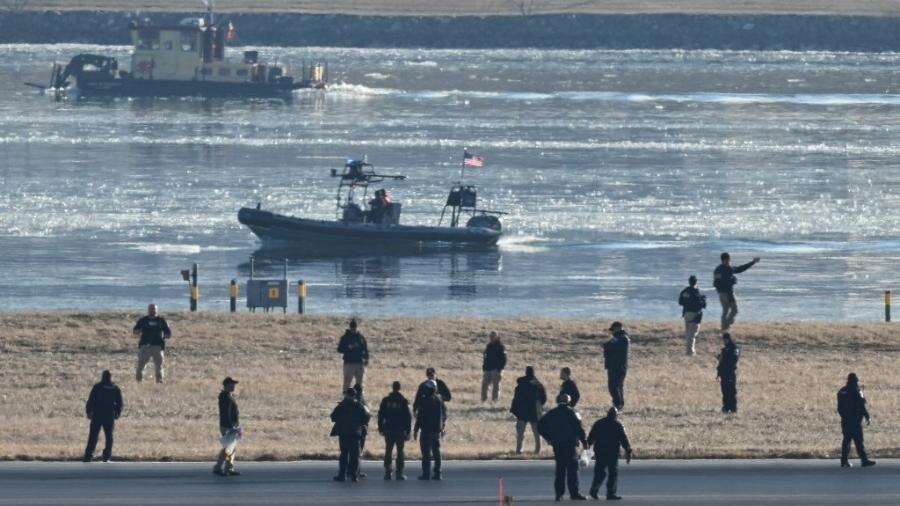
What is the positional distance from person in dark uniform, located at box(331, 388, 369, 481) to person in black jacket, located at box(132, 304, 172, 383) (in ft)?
26.6

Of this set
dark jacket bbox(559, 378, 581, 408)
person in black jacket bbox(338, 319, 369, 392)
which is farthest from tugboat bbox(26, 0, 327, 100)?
dark jacket bbox(559, 378, 581, 408)

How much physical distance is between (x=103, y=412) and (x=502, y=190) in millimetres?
54382

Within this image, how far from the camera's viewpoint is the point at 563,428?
2133cm

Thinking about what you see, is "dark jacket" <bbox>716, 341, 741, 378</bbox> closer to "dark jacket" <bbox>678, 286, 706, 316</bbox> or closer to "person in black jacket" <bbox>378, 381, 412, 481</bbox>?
"dark jacket" <bbox>678, 286, 706, 316</bbox>

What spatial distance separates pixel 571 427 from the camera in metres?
21.3

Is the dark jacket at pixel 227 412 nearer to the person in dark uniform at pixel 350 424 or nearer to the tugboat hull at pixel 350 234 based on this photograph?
the person in dark uniform at pixel 350 424

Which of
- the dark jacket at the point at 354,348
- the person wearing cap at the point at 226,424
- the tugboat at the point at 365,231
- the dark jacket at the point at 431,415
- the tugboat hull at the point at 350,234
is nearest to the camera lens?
the dark jacket at the point at 431,415

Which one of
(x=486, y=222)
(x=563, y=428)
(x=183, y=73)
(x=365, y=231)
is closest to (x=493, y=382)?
(x=563, y=428)

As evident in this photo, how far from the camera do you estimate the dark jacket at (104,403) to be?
2355cm

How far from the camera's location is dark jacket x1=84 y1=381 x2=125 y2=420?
2355 cm

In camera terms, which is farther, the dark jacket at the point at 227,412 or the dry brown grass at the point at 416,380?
the dry brown grass at the point at 416,380

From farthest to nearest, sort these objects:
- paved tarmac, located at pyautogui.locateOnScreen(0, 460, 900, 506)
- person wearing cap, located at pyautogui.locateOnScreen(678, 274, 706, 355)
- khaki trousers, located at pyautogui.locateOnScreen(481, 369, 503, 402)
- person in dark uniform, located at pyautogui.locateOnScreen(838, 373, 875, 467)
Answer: person wearing cap, located at pyautogui.locateOnScreen(678, 274, 706, 355) → khaki trousers, located at pyautogui.locateOnScreen(481, 369, 503, 402) → person in dark uniform, located at pyautogui.locateOnScreen(838, 373, 875, 467) → paved tarmac, located at pyautogui.locateOnScreen(0, 460, 900, 506)

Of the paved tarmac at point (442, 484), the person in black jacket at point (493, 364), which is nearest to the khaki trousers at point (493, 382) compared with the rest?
the person in black jacket at point (493, 364)

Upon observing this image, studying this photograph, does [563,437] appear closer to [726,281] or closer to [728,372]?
[728,372]
